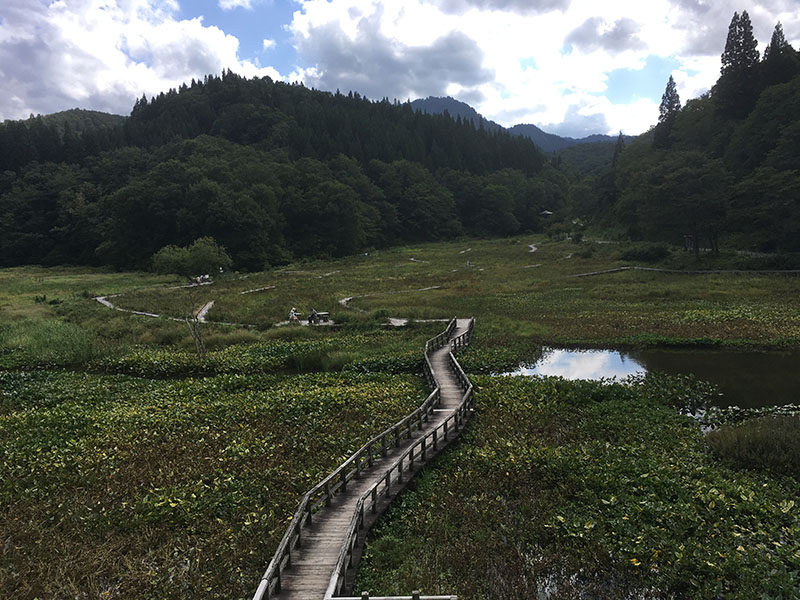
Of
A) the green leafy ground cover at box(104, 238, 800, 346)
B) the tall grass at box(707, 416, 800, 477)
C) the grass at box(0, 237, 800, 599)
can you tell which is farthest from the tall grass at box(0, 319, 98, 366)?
the tall grass at box(707, 416, 800, 477)

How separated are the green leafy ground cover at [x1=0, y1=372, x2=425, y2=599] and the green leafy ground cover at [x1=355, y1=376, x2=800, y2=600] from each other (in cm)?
412

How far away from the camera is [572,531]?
13312 millimetres

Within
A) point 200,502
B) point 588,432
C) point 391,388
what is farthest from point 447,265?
point 200,502

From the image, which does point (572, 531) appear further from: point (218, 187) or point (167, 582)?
point (218, 187)

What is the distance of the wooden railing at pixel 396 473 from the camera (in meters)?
11.3

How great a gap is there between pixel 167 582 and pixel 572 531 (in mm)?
10644

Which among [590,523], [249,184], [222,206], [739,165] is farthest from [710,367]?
[249,184]

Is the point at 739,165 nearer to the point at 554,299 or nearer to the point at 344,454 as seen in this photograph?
the point at 554,299

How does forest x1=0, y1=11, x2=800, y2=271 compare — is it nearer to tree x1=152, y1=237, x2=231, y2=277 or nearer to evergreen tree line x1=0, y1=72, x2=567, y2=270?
evergreen tree line x1=0, y1=72, x2=567, y2=270

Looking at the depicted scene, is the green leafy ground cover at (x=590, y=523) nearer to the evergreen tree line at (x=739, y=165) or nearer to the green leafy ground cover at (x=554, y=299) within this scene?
the green leafy ground cover at (x=554, y=299)

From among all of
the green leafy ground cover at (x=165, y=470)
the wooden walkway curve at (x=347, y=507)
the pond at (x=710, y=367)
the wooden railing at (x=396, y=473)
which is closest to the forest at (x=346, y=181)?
the pond at (x=710, y=367)

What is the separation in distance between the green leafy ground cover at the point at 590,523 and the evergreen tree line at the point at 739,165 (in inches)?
2088

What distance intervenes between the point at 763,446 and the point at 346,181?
450 feet

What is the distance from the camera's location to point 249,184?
11625 cm
